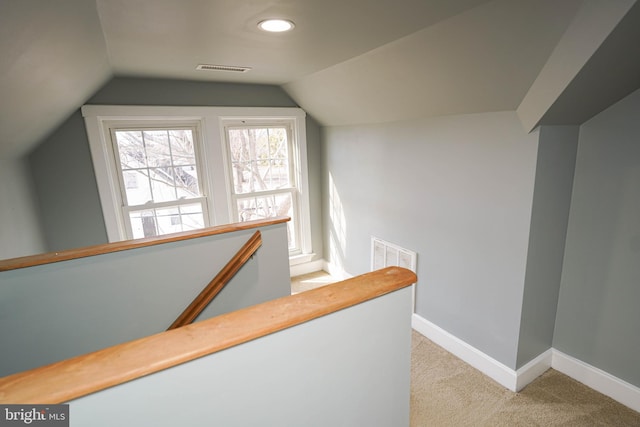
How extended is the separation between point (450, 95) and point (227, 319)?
74.1 inches

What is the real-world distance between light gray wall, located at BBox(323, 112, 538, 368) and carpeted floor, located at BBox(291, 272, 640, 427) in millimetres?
218

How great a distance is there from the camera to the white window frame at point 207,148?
8.50 ft

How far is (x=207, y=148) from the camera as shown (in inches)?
120

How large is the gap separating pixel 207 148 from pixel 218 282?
1559mm

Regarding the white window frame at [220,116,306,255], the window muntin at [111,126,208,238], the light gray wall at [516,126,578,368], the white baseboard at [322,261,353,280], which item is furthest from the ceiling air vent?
the white baseboard at [322,261,353,280]

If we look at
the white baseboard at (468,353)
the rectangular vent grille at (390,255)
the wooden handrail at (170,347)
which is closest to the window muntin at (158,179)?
the rectangular vent grille at (390,255)

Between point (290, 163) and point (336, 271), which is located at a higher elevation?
point (290, 163)

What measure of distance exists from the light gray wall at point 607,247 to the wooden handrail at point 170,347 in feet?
5.33

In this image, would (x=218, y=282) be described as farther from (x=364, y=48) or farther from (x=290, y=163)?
(x=290, y=163)

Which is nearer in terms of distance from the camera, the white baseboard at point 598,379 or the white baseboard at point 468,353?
the white baseboard at point 598,379

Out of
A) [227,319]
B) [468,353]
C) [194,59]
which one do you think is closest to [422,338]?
[468,353]

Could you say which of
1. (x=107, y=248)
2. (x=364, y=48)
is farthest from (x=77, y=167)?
(x=364, y=48)

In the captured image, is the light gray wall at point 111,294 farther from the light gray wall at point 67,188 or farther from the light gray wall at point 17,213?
the light gray wall at point 67,188

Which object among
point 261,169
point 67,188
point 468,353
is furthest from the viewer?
point 261,169
